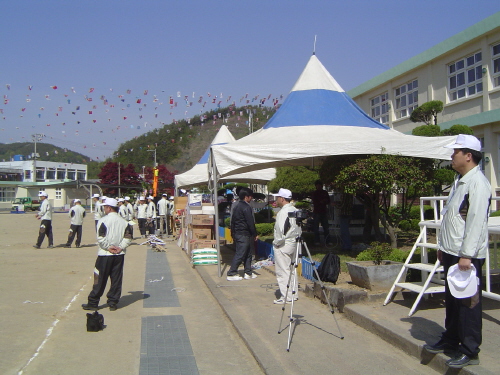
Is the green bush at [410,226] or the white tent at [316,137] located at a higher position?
the white tent at [316,137]

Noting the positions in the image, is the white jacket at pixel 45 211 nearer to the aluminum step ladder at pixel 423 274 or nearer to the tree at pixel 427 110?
the aluminum step ladder at pixel 423 274

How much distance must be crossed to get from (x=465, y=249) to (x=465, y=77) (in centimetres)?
1661

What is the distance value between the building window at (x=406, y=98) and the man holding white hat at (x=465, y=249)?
18.7m

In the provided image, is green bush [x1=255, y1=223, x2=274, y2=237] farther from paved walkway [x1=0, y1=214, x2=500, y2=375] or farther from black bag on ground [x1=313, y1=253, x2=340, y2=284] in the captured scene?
black bag on ground [x1=313, y1=253, x2=340, y2=284]

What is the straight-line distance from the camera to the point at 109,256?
754 cm

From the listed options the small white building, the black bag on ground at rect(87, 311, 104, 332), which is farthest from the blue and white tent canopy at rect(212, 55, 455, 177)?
the small white building

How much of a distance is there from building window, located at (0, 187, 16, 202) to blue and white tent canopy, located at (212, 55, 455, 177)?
75080mm

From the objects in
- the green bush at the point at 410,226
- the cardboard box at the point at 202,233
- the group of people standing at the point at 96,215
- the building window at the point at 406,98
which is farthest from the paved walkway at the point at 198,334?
the building window at the point at 406,98

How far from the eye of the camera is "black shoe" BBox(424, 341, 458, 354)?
452 centimetres

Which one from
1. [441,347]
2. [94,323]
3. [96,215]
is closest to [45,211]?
[96,215]

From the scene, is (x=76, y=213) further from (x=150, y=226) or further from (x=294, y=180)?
(x=294, y=180)

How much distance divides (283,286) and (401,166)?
12.0ft

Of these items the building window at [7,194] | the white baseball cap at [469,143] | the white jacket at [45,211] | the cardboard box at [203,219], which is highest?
the building window at [7,194]

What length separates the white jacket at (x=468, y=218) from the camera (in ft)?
13.3
